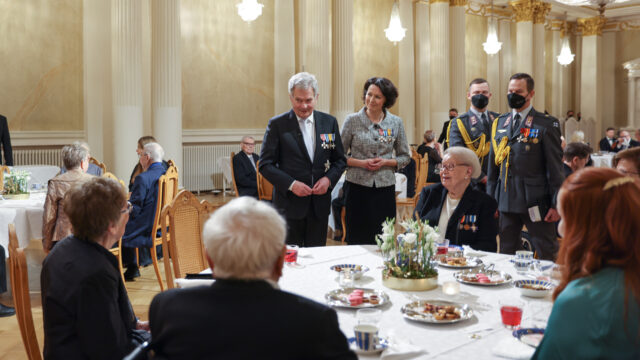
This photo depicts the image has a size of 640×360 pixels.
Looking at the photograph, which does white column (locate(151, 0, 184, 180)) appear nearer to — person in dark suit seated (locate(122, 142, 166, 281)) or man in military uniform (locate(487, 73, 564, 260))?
person in dark suit seated (locate(122, 142, 166, 281))

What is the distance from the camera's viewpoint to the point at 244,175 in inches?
309

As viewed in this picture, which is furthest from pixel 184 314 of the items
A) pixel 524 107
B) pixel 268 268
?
pixel 524 107

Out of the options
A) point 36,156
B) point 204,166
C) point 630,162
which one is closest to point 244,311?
point 630,162

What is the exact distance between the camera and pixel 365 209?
14.2ft

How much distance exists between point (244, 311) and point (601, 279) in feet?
2.80

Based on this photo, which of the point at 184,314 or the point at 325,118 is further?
the point at 325,118

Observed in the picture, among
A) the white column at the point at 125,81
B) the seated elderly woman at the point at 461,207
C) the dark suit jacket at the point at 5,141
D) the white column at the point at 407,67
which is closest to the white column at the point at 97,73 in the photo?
the white column at the point at 125,81

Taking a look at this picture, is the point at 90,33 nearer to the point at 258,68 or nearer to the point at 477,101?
the point at 258,68

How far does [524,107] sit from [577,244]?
9.77 ft

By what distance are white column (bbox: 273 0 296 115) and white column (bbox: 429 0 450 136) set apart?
3792mm

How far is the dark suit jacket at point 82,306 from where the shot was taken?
1893 millimetres

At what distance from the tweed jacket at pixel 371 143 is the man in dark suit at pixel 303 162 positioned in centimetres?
19

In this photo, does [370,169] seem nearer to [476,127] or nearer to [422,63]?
[476,127]

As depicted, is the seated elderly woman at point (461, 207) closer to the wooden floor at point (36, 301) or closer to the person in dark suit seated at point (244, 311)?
the person in dark suit seated at point (244, 311)
